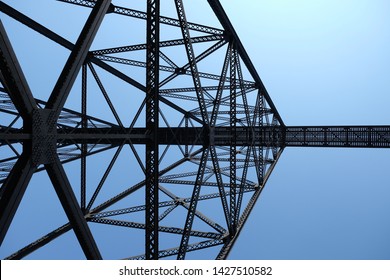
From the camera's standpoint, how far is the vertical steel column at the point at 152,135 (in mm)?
6543

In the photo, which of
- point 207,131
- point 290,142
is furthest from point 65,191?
point 290,142

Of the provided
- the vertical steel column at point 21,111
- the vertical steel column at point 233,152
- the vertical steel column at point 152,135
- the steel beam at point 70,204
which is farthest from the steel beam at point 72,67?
the vertical steel column at point 233,152

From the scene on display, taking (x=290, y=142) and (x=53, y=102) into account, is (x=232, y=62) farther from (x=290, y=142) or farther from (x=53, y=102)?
(x=290, y=142)

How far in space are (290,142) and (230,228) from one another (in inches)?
559

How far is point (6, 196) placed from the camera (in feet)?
12.6

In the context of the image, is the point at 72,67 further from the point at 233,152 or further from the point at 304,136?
the point at 304,136

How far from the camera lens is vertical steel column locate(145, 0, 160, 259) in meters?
6.54

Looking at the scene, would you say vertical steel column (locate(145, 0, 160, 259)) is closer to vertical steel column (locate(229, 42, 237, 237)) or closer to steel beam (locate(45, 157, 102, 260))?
steel beam (locate(45, 157, 102, 260))

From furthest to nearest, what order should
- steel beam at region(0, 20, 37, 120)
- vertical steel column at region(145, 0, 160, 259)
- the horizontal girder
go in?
the horizontal girder < vertical steel column at region(145, 0, 160, 259) < steel beam at region(0, 20, 37, 120)

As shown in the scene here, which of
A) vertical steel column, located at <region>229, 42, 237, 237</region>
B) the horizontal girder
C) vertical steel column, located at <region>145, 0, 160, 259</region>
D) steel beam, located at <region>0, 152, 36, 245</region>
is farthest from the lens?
the horizontal girder

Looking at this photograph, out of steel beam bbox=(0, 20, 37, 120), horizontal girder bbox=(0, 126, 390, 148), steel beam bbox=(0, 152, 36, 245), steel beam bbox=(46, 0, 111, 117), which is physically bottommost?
steel beam bbox=(0, 152, 36, 245)

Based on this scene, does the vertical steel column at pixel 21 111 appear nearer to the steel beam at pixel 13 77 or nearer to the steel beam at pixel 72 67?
the steel beam at pixel 13 77

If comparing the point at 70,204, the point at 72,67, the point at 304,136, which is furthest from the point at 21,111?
the point at 304,136

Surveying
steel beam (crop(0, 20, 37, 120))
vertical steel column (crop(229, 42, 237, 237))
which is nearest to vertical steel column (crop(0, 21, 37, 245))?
steel beam (crop(0, 20, 37, 120))
